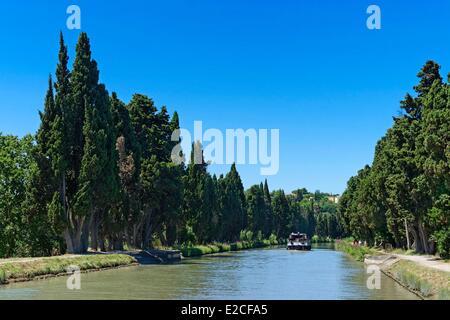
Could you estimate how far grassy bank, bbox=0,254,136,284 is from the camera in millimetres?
35719

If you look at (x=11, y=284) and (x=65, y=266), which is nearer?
(x=11, y=284)

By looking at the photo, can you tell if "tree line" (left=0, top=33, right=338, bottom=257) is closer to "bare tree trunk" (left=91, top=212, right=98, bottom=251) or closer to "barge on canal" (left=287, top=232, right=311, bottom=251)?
"bare tree trunk" (left=91, top=212, right=98, bottom=251)

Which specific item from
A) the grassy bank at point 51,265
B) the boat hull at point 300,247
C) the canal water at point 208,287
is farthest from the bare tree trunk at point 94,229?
the boat hull at point 300,247

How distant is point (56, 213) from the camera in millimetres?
49750

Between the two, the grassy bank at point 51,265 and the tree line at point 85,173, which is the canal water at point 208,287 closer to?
the grassy bank at point 51,265

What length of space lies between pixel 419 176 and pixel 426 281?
1880cm

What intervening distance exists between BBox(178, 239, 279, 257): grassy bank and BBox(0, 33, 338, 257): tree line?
657cm

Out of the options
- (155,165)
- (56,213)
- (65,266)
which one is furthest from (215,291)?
(155,165)

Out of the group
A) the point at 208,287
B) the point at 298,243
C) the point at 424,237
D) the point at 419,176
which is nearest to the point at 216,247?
the point at 298,243

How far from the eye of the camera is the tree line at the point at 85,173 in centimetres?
5138

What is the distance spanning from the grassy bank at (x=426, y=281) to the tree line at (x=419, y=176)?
20.7ft

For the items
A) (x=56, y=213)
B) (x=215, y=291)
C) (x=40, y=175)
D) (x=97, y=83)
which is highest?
(x=97, y=83)
